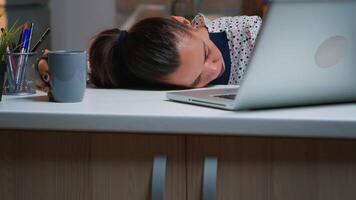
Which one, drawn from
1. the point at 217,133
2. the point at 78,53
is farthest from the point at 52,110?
the point at 217,133

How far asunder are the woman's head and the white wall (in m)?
1.76

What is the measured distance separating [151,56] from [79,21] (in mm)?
2035

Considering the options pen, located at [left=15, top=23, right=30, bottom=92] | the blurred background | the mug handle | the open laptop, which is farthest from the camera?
the blurred background

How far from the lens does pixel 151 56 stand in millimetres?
1175

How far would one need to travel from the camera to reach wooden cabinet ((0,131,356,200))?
870 millimetres

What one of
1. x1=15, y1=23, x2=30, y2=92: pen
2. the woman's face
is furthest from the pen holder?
the woman's face

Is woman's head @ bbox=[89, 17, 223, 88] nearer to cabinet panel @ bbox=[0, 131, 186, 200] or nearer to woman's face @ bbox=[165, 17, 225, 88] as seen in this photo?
woman's face @ bbox=[165, 17, 225, 88]

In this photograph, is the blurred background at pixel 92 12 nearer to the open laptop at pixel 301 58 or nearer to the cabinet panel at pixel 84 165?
the cabinet panel at pixel 84 165

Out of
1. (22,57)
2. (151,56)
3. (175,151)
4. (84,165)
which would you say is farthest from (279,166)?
(22,57)

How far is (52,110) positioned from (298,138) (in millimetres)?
393

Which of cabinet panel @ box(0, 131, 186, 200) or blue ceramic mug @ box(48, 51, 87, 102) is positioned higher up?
blue ceramic mug @ box(48, 51, 87, 102)

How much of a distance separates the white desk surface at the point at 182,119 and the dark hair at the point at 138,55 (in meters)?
0.21

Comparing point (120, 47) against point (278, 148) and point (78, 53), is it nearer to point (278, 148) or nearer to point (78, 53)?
point (78, 53)

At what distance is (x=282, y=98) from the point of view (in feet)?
3.01
